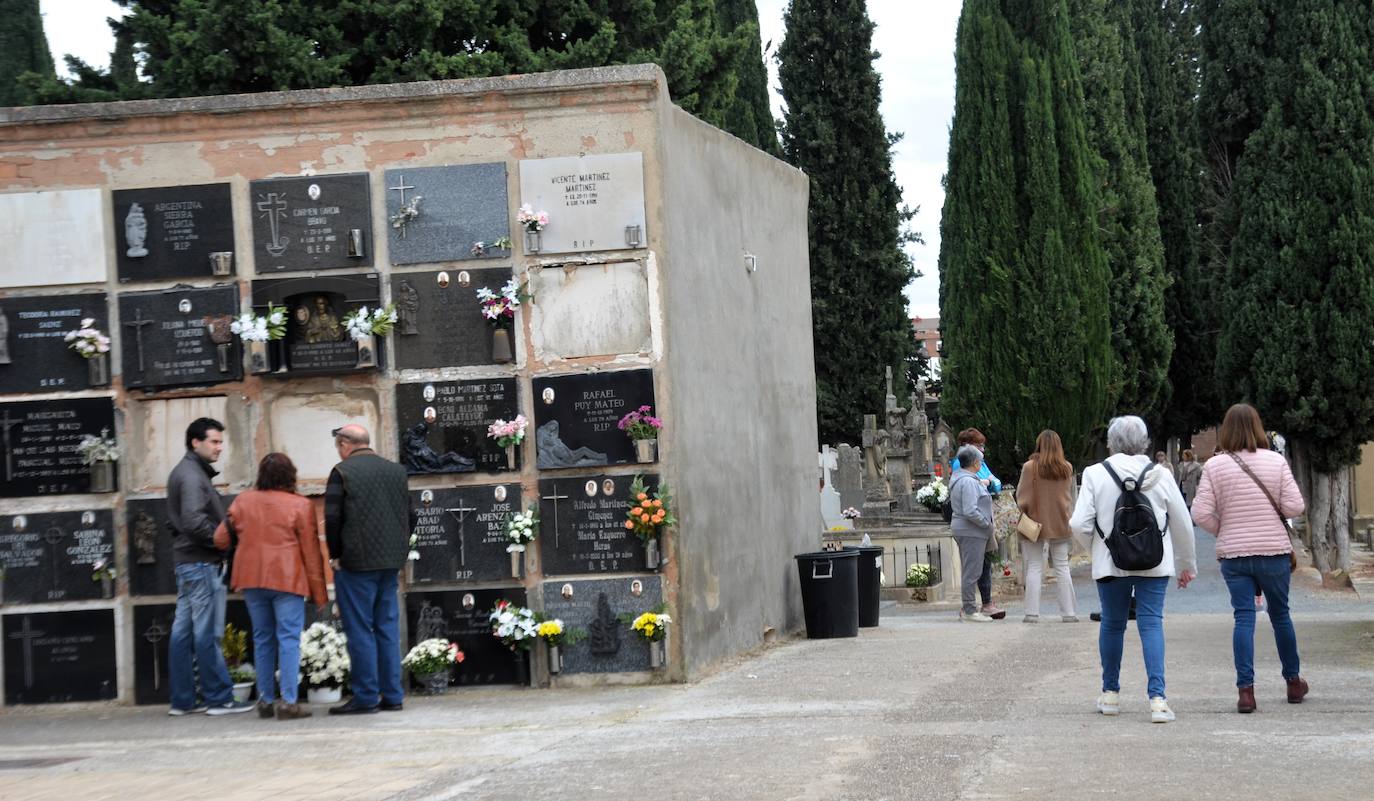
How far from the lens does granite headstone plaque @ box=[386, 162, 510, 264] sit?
11734 millimetres

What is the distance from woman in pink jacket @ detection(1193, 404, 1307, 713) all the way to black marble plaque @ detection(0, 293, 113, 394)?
7419 millimetres

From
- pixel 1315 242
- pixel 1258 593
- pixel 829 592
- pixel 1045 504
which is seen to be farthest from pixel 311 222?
pixel 1315 242

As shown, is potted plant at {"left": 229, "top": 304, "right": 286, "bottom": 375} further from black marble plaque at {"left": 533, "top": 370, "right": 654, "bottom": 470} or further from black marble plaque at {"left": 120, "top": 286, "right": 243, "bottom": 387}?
black marble plaque at {"left": 533, "top": 370, "right": 654, "bottom": 470}

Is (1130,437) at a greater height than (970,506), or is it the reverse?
(1130,437)

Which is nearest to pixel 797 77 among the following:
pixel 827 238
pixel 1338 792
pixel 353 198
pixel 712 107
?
pixel 827 238

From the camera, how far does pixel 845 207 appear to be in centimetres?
4397

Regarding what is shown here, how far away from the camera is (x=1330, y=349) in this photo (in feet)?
85.0

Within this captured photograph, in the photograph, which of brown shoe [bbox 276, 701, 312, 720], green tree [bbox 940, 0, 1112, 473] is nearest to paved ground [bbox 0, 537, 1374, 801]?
brown shoe [bbox 276, 701, 312, 720]

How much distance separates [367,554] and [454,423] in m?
1.46

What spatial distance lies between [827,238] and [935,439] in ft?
19.1

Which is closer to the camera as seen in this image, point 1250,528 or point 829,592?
point 1250,528

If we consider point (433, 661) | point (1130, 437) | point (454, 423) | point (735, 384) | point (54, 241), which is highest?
point (54, 241)

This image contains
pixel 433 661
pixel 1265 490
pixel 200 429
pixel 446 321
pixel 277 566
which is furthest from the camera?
pixel 446 321

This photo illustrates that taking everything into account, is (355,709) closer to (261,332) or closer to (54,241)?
(261,332)
